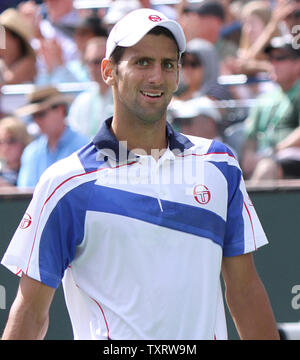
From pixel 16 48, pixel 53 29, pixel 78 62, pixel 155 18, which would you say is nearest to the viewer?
pixel 155 18

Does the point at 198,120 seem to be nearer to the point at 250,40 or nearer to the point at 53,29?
the point at 250,40

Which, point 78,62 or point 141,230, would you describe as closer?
point 141,230

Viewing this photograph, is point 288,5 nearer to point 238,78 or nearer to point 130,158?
point 238,78

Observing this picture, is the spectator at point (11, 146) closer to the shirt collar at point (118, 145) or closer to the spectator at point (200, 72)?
the spectator at point (200, 72)

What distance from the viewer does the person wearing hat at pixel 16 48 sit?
6312mm

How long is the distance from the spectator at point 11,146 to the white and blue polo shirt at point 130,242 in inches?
111

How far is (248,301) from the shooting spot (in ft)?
8.60

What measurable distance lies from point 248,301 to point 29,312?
2.50 feet

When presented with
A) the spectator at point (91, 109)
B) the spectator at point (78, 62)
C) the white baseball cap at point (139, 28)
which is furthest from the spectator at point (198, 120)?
the white baseball cap at point (139, 28)

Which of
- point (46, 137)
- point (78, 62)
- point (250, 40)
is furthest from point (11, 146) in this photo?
point (250, 40)

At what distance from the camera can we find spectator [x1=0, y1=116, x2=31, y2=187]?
534 cm

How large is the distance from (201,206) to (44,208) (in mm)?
521
